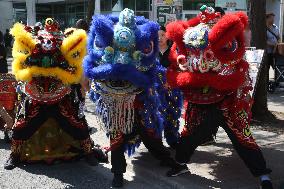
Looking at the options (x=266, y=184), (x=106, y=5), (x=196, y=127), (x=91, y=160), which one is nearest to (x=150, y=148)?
(x=196, y=127)

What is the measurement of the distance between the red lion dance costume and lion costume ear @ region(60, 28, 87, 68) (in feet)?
3.37

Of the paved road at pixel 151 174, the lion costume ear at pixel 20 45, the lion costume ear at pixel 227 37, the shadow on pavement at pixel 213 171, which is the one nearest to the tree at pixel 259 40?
the paved road at pixel 151 174

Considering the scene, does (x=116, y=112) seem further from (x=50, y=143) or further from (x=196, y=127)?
(x=50, y=143)

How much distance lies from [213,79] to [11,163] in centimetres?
259

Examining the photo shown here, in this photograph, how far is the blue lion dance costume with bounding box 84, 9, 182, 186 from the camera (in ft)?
13.6

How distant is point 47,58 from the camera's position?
15.8 ft

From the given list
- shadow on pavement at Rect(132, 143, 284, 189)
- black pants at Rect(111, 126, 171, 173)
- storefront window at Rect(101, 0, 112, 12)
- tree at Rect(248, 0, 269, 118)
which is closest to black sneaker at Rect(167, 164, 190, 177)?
shadow on pavement at Rect(132, 143, 284, 189)

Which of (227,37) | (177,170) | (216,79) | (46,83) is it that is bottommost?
(177,170)

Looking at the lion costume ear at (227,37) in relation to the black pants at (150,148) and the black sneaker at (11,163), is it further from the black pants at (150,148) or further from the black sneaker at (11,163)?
the black sneaker at (11,163)

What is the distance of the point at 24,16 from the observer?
3359 centimetres

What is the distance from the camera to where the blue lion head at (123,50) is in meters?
4.11

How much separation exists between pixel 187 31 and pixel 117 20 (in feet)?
2.32

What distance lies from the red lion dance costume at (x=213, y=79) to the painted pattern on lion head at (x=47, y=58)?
43.6 inches

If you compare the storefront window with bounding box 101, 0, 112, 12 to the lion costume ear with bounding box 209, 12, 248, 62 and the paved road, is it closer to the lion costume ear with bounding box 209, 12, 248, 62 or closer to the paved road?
the paved road
